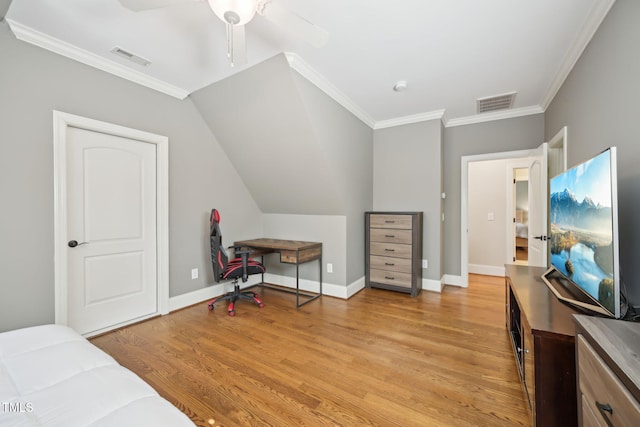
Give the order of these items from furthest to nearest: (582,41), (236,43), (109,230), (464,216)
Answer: (464,216) < (109,230) < (582,41) < (236,43)

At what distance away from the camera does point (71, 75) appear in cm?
225

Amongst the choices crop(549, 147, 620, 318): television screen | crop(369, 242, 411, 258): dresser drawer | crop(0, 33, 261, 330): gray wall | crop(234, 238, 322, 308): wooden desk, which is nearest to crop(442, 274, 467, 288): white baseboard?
crop(369, 242, 411, 258): dresser drawer

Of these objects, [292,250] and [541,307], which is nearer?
[541,307]

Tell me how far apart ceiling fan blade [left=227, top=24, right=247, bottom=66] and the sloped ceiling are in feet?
2.32

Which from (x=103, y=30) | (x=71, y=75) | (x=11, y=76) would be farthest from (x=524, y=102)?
(x=11, y=76)

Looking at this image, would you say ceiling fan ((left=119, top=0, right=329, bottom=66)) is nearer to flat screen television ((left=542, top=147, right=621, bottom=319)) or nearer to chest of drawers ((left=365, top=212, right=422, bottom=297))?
flat screen television ((left=542, top=147, right=621, bottom=319))

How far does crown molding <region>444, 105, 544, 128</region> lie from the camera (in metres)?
3.47

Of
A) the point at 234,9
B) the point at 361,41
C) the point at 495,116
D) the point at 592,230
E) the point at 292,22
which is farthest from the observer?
the point at 495,116

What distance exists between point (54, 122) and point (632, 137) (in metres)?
3.95

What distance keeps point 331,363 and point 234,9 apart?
2.40 m

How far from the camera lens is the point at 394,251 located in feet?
12.2

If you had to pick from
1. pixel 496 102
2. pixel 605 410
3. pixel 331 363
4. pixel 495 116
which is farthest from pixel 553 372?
pixel 495 116

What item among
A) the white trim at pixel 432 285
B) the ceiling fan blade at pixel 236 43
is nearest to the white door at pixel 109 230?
the ceiling fan blade at pixel 236 43

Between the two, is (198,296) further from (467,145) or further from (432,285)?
(467,145)
